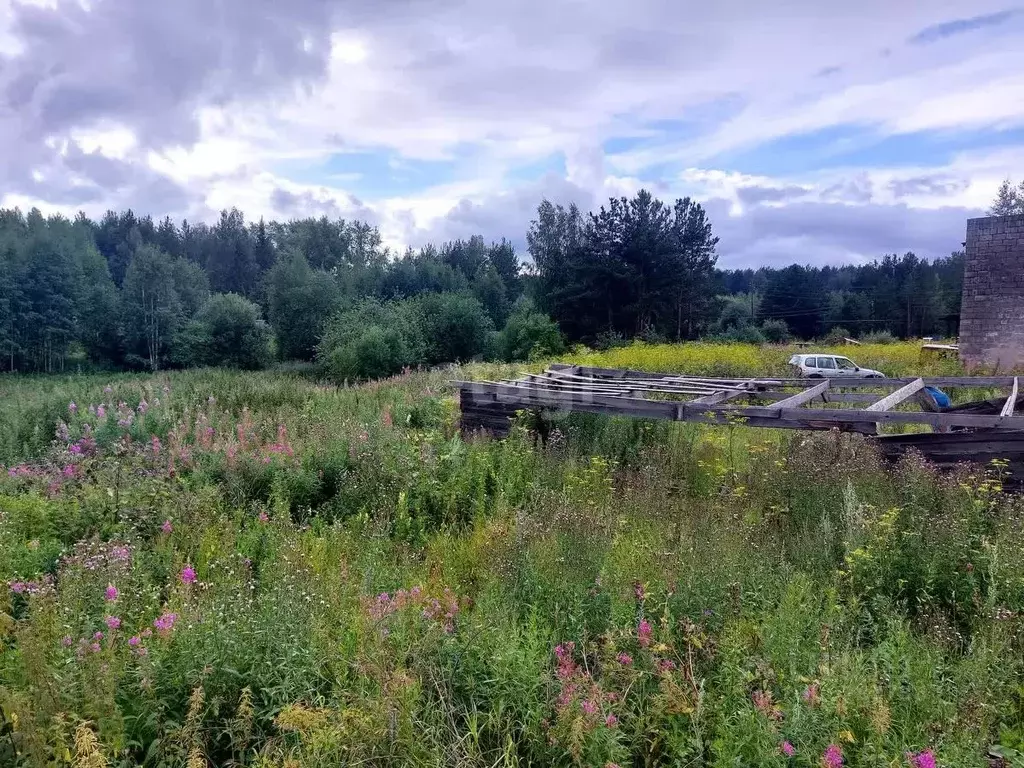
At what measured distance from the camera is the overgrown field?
255cm

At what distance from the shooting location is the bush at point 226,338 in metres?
45.1

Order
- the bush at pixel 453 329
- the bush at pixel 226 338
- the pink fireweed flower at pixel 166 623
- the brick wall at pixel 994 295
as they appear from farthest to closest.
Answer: the bush at pixel 226 338
the bush at pixel 453 329
the brick wall at pixel 994 295
the pink fireweed flower at pixel 166 623

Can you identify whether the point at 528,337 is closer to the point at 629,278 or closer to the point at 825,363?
the point at 629,278

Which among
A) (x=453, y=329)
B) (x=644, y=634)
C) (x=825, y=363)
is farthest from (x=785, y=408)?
(x=453, y=329)

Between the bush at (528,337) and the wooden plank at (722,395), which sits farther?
the bush at (528,337)

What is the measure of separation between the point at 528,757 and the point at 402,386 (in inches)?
476

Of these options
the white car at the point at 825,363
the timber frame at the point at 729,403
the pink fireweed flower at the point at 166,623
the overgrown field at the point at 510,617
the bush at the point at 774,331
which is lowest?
the overgrown field at the point at 510,617

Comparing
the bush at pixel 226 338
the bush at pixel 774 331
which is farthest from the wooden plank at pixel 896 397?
the bush at pixel 226 338

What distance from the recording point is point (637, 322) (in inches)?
1442

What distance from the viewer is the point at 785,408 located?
21.4ft

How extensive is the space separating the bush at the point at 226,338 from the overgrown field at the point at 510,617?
137 feet

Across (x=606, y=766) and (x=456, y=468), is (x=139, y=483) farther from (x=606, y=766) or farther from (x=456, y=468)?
(x=606, y=766)

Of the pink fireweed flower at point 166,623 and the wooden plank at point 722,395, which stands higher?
the wooden plank at point 722,395

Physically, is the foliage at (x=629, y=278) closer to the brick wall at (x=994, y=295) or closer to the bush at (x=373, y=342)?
the bush at (x=373, y=342)
